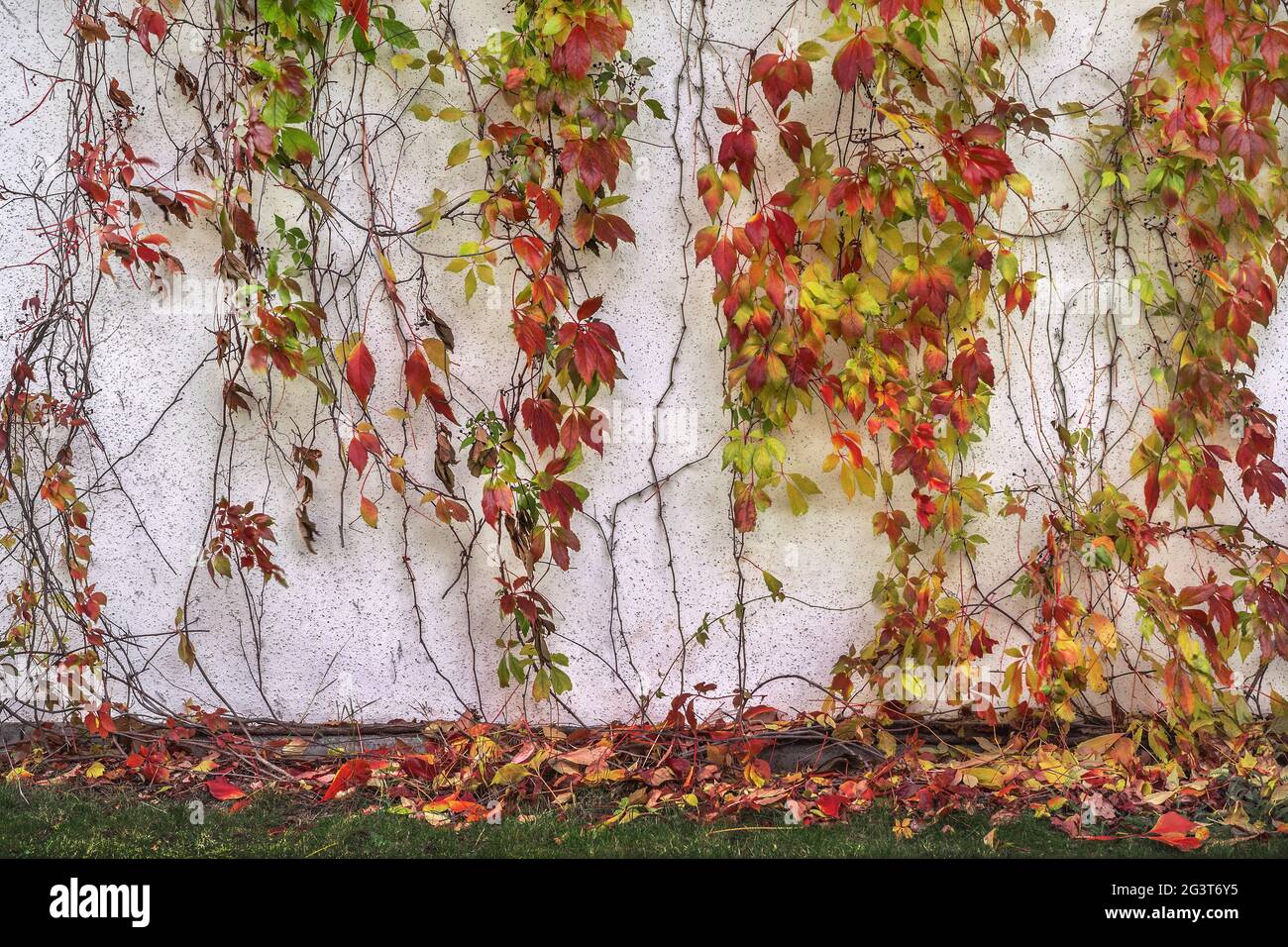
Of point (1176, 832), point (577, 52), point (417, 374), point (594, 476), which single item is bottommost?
point (1176, 832)

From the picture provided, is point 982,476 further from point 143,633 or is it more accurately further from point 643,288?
point 143,633

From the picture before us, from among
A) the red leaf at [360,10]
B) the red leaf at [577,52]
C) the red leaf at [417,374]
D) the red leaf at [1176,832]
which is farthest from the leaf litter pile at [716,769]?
the red leaf at [360,10]

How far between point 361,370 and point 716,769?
1.23m

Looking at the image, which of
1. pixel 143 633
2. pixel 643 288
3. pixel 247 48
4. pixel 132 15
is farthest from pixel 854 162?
pixel 143 633

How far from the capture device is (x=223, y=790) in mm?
2250

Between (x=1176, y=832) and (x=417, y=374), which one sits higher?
(x=417, y=374)

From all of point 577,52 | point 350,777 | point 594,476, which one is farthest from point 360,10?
point 350,777

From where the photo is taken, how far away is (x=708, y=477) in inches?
95.2

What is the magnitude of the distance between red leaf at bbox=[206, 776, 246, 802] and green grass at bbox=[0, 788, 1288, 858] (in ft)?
0.17

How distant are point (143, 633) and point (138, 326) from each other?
0.78 m

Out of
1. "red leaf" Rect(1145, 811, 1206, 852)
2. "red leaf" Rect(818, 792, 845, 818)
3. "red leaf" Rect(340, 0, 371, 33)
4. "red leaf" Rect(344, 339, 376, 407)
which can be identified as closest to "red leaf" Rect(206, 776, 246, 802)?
"red leaf" Rect(344, 339, 376, 407)

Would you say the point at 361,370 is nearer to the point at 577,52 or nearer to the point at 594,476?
the point at 594,476
